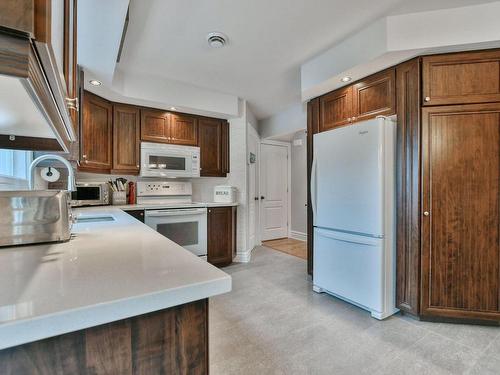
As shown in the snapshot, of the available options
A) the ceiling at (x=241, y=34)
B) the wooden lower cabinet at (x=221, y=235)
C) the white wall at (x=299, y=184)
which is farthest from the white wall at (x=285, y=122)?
the wooden lower cabinet at (x=221, y=235)

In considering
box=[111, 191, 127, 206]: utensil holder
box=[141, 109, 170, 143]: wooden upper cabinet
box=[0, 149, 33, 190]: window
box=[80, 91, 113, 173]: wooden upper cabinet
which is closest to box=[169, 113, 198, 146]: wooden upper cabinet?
box=[141, 109, 170, 143]: wooden upper cabinet

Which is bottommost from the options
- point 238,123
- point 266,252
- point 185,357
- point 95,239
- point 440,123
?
point 266,252

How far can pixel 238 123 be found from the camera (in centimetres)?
375

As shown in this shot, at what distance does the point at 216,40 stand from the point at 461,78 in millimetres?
2005

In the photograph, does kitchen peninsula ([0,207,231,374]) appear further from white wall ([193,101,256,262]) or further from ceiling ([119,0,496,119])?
white wall ([193,101,256,262])

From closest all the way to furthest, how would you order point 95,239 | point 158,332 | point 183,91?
point 158,332, point 95,239, point 183,91

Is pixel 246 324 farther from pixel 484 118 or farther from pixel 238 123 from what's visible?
pixel 238 123

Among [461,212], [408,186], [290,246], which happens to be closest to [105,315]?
[408,186]

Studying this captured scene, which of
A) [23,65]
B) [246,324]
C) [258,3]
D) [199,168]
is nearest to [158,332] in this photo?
[23,65]

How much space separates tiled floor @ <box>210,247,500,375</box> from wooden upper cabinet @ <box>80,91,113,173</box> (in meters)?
1.99

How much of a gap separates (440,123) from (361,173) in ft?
2.28

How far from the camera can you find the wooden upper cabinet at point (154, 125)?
3221 millimetres

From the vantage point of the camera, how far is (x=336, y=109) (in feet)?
8.81

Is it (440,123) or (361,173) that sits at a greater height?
(440,123)
